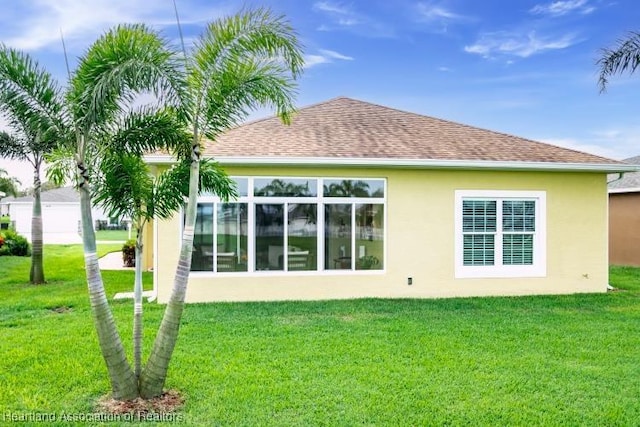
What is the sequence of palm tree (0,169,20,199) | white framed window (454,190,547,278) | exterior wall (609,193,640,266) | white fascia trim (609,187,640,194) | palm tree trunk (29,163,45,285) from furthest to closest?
palm tree (0,169,20,199)
exterior wall (609,193,640,266)
white fascia trim (609,187,640,194)
palm tree trunk (29,163,45,285)
white framed window (454,190,547,278)

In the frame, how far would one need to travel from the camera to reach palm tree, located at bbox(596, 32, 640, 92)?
36.8 ft

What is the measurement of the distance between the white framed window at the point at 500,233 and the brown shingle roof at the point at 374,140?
1.01 meters

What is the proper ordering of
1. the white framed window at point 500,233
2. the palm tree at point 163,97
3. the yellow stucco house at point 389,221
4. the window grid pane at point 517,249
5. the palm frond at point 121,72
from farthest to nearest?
the window grid pane at point 517,249
the white framed window at point 500,233
the yellow stucco house at point 389,221
the palm tree at point 163,97
the palm frond at point 121,72

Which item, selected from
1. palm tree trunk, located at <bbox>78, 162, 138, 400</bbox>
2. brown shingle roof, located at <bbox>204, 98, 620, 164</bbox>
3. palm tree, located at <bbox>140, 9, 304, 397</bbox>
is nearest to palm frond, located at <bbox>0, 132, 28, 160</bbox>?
brown shingle roof, located at <bbox>204, 98, 620, 164</bbox>

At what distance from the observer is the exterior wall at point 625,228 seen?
19344 millimetres

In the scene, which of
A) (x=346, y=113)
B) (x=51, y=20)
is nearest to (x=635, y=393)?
(x=346, y=113)

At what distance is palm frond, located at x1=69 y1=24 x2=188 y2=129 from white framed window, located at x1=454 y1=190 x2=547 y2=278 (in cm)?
849

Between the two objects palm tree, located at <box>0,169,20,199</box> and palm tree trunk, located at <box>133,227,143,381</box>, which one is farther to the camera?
palm tree, located at <box>0,169,20,199</box>

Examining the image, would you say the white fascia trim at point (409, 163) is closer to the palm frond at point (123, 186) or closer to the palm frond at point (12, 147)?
the palm frond at point (123, 186)

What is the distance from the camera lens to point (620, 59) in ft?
37.9

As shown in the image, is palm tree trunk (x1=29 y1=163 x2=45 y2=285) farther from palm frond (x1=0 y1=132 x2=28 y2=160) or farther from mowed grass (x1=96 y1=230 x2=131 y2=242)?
mowed grass (x1=96 y1=230 x2=131 y2=242)

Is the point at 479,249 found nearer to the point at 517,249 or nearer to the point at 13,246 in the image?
the point at 517,249

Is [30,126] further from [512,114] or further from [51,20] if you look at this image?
[512,114]

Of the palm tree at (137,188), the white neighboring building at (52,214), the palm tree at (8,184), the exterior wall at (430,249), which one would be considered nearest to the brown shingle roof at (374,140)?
the exterior wall at (430,249)
